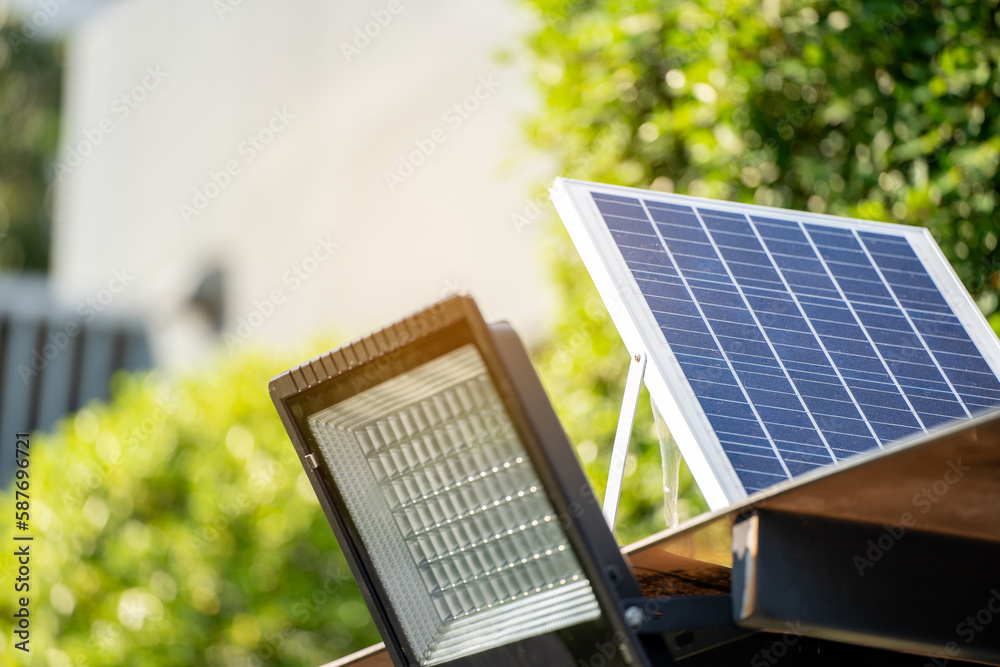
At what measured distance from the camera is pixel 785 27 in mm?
3402

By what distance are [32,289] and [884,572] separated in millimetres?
10868

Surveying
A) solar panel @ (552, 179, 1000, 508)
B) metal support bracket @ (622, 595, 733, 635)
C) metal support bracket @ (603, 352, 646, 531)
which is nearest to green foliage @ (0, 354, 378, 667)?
metal support bracket @ (603, 352, 646, 531)


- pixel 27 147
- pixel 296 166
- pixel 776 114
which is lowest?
pixel 776 114

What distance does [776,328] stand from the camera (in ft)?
6.42

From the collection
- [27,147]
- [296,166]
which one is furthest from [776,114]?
[27,147]

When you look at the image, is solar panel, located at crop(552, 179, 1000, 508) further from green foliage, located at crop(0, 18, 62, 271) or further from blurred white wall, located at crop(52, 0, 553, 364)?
green foliage, located at crop(0, 18, 62, 271)

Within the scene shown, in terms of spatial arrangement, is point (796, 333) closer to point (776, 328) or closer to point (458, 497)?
point (776, 328)

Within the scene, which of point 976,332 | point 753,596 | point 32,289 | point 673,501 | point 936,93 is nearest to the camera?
point 753,596

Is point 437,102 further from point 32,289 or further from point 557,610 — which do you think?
point 557,610

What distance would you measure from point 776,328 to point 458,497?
2.95 feet

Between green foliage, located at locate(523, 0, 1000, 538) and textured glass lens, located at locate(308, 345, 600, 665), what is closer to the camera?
textured glass lens, located at locate(308, 345, 600, 665)

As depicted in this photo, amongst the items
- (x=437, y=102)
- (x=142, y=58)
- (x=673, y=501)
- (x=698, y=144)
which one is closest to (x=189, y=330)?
(x=142, y=58)

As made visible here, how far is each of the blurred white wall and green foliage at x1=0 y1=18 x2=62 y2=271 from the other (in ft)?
48.8

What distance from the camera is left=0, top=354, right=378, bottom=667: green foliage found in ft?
16.2
